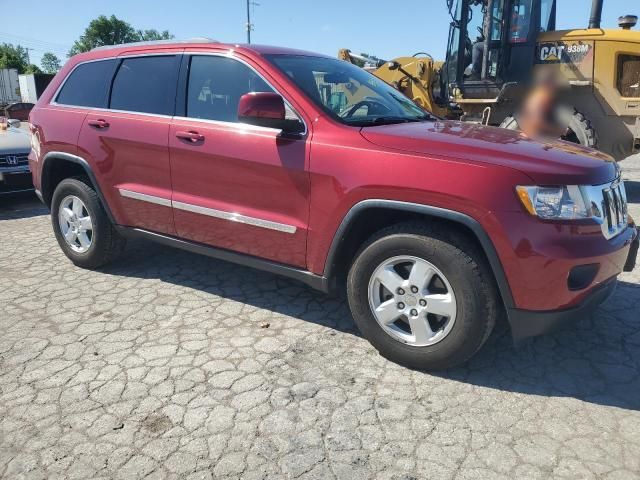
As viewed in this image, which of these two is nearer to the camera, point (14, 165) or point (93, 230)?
point (93, 230)

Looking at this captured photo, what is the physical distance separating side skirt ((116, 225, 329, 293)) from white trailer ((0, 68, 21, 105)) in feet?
131

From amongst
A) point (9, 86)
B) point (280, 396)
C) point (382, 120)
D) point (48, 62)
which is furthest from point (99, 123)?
point (48, 62)

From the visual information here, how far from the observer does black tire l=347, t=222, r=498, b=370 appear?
8.87 ft

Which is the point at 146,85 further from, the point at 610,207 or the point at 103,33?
the point at 103,33

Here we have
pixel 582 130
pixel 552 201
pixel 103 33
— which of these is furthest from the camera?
pixel 103 33

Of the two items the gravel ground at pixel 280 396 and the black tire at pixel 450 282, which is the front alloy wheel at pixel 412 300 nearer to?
the black tire at pixel 450 282

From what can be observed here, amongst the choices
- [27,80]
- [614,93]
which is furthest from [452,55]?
[27,80]

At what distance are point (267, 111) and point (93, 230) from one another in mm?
2211

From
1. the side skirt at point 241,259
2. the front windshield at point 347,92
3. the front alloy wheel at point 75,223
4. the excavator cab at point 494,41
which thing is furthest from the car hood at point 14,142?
the excavator cab at point 494,41

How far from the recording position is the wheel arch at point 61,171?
4227mm

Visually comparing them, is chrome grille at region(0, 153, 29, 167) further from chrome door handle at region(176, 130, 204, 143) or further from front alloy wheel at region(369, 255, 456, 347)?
front alloy wheel at region(369, 255, 456, 347)

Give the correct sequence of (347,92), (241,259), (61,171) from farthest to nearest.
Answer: (61,171), (347,92), (241,259)

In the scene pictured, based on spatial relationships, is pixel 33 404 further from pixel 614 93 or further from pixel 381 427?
pixel 614 93

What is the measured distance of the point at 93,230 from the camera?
438 centimetres
